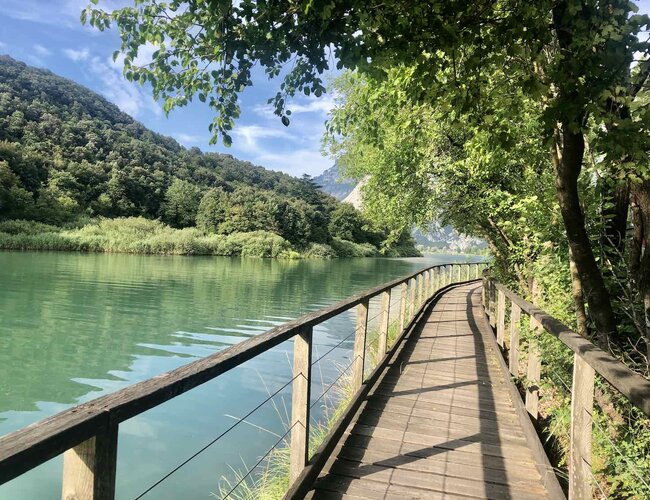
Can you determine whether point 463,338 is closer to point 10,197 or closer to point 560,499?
point 560,499

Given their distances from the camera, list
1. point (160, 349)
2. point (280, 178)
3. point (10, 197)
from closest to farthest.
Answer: point (160, 349) < point (10, 197) < point (280, 178)

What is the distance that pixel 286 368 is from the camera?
33.6 ft

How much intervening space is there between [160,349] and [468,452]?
31.5ft

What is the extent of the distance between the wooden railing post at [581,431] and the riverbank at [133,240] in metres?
50.4

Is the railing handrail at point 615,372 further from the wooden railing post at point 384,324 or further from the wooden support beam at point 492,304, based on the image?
the wooden support beam at point 492,304

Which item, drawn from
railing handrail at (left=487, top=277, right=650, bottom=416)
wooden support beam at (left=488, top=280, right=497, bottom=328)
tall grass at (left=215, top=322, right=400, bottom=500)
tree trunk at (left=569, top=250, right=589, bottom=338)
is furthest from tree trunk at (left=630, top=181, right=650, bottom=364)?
wooden support beam at (left=488, top=280, right=497, bottom=328)

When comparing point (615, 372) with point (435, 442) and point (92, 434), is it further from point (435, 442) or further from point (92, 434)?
point (435, 442)

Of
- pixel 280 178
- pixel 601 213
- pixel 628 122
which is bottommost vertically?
pixel 601 213

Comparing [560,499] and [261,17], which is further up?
[261,17]

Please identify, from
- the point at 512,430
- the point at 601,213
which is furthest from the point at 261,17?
the point at 512,430

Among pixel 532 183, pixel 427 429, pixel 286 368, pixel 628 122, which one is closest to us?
pixel 628 122

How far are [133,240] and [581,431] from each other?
53935mm

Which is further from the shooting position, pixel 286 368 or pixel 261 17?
pixel 286 368

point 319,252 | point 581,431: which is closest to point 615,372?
point 581,431
